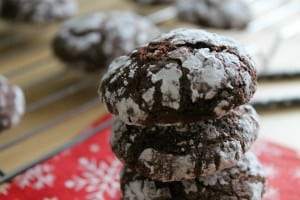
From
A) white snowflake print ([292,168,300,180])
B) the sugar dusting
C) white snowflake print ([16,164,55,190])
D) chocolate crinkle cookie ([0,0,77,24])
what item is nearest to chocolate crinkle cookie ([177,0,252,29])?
chocolate crinkle cookie ([0,0,77,24])

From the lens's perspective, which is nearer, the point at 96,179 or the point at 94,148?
the point at 96,179

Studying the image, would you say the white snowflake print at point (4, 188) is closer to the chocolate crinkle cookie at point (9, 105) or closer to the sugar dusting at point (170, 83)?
the chocolate crinkle cookie at point (9, 105)

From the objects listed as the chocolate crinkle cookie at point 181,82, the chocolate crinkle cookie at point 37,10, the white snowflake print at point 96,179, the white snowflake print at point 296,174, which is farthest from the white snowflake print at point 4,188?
the chocolate crinkle cookie at point 37,10

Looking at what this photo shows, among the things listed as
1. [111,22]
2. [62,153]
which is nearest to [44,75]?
[111,22]

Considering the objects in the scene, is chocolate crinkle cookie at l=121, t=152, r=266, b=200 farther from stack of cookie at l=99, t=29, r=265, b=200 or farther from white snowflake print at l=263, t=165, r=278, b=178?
white snowflake print at l=263, t=165, r=278, b=178

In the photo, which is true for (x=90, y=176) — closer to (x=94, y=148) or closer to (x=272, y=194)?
(x=94, y=148)

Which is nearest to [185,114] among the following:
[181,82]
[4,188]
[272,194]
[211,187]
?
[181,82]

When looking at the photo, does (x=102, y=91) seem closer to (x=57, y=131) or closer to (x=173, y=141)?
(x=173, y=141)
